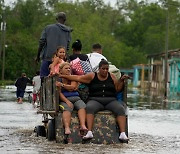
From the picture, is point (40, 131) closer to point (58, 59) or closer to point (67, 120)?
point (58, 59)

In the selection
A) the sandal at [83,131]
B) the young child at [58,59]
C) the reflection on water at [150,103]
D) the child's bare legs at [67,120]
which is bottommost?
the reflection on water at [150,103]

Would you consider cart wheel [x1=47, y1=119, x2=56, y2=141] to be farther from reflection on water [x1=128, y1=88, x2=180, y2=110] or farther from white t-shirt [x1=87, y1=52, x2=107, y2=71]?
reflection on water [x1=128, y1=88, x2=180, y2=110]

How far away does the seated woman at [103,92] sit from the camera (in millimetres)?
11734

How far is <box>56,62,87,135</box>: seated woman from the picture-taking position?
37.6ft

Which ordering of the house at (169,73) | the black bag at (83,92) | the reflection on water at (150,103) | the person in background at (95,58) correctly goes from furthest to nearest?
the house at (169,73)
the reflection on water at (150,103)
the person in background at (95,58)
the black bag at (83,92)

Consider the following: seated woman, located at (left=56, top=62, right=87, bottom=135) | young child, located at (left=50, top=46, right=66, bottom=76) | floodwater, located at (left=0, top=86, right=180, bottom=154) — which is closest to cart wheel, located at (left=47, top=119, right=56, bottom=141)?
floodwater, located at (left=0, top=86, right=180, bottom=154)

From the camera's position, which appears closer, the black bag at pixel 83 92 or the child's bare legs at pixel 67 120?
the child's bare legs at pixel 67 120

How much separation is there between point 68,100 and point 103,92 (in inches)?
28.3

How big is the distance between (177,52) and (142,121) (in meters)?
46.1

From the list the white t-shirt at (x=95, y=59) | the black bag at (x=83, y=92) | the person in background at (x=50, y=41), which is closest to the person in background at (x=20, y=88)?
the person in background at (x=50, y=41)

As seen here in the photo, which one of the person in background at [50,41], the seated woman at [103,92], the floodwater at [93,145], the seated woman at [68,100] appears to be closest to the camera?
the floodwater at [93,145]

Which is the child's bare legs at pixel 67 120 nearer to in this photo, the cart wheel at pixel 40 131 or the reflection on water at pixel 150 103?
the cart wheel at pixel 40 131

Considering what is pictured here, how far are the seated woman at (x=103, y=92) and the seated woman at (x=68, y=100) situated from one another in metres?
0.10

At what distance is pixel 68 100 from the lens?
38.6 ft
